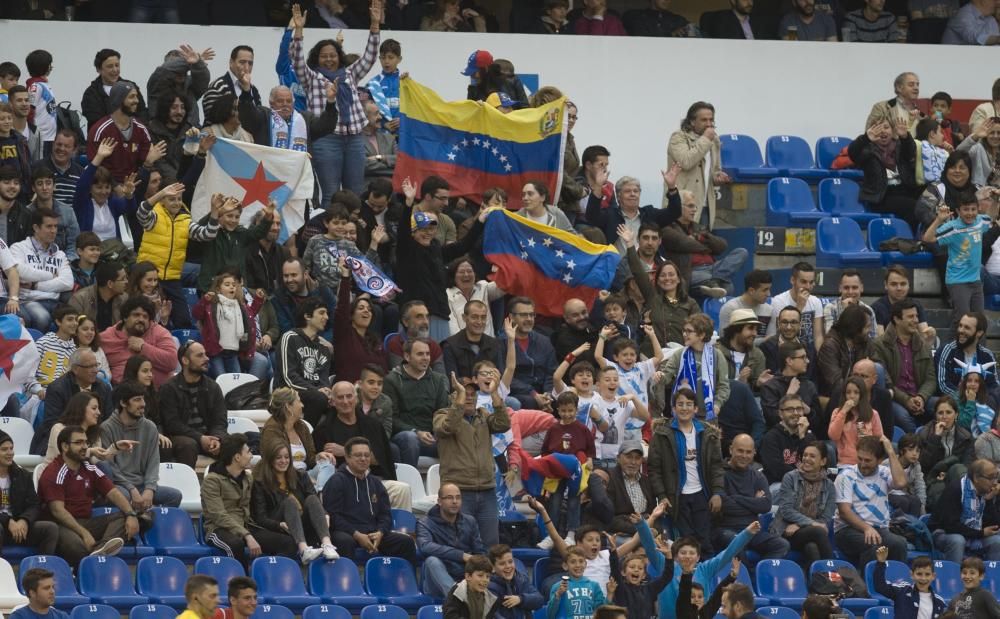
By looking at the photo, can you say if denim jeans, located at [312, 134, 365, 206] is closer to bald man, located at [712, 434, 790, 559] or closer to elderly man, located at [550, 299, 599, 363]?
elderly man, located at [550, 299, 599, 363]

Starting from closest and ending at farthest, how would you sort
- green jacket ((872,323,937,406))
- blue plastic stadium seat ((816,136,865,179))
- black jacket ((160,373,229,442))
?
1. black jacket ((160,373,229,442))
2. green jacket ((872,323,937,406))
3. blue plastic stadium seat ((816,136,865,179))

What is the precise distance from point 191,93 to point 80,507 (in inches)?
204

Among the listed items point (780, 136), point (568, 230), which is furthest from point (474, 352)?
point (780, 136)

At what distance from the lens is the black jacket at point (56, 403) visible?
45.6 ft

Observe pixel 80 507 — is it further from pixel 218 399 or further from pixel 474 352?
pixel 474 352

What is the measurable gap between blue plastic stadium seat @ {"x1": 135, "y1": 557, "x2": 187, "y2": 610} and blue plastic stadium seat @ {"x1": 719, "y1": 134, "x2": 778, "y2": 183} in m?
7.57

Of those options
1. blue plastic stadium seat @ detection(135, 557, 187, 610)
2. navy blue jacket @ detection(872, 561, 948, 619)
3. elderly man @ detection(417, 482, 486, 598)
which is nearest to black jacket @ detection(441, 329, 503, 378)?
elderly man @ detection(417, 482, 486, 598)

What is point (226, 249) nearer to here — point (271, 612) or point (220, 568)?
point (220, 568)

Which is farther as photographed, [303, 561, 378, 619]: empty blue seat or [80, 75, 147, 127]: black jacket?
[80, 75, 147, 127]: black jacket

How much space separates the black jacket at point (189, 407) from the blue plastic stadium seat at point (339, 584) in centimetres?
118

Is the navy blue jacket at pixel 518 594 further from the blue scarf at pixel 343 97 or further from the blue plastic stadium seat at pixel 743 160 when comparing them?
the blue plastic stadium seat at pixel 743 160

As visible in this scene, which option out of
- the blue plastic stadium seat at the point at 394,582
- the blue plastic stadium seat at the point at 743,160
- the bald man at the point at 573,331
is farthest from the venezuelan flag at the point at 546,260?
the blue plastic stadium seat at the point at 394,582

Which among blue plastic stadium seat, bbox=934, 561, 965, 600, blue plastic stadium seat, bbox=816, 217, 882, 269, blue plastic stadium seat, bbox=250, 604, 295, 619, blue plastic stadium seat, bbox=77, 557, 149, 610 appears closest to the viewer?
blue plastic stadium seat, bbox=77, 557, 149, 610

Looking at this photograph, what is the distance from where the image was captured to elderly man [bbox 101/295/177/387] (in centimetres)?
1462
